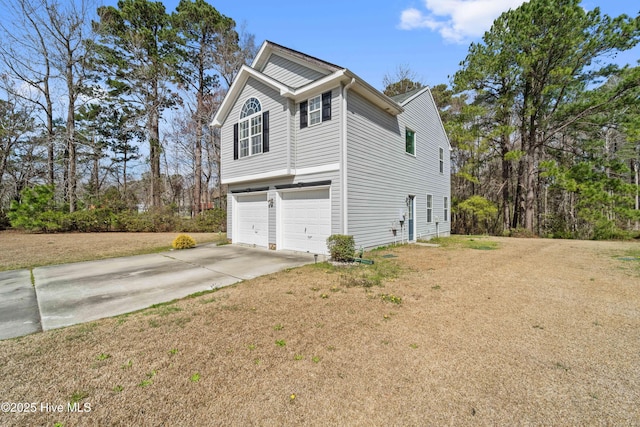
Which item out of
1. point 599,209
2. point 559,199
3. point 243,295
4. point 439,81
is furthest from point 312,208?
point 559,199

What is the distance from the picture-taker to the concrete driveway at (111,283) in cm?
412

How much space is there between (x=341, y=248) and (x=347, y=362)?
478 centimetres

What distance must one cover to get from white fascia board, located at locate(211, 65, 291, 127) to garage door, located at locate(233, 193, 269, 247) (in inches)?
153

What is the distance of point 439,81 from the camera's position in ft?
75.6

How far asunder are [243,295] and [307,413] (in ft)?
10.1

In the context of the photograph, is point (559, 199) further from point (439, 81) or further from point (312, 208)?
point (312, 208)

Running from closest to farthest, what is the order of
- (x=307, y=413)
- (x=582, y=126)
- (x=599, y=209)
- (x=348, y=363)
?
(x=307, y=413)
(x=348, y=363)
(x=599, y=209)
(x=582, y=126)

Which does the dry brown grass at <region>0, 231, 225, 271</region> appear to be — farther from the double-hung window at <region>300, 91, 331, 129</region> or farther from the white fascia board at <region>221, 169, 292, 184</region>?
the double-hung window at <region>300, 91, 331, 129</region>

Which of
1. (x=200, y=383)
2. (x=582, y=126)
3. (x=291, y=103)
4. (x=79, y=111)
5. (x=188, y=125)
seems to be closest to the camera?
(x=200, y=383)

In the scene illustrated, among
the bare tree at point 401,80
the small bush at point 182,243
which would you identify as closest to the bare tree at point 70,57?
the small bush at point 182,243

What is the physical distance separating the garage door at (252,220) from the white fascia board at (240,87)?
12.7ft

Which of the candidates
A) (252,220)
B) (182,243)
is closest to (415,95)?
(252,220)

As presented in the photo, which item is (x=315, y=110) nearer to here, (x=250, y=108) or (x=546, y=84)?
(x=250, y=108)

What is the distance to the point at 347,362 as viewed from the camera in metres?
2.79
